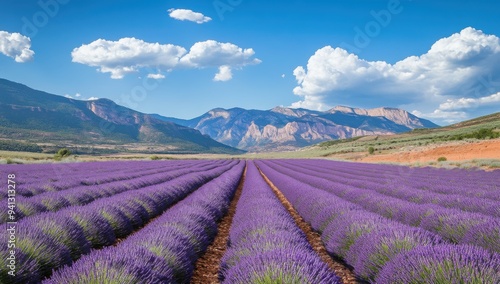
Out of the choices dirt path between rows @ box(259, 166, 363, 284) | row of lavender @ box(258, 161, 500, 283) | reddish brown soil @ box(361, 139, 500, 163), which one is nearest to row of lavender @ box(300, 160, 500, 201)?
dirt path between rows @ box(259, 166, 363, 284)

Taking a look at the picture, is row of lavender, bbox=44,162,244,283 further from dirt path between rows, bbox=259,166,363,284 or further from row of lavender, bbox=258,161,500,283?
row of lavender, bbox=258,161,500,283

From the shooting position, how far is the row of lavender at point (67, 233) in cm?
347

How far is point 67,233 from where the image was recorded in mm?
4633

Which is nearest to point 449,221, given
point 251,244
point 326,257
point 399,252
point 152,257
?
point 326,257

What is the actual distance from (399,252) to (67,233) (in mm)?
4109

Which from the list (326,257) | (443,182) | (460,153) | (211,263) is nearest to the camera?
(211,263)

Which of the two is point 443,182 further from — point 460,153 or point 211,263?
point 460,153

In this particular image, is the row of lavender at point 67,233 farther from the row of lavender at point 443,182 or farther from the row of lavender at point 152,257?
the row of lavender at point 443,182

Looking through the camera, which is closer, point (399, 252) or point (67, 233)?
point (399, 252)

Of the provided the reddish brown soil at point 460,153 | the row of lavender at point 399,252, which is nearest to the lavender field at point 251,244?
the row of lavender at point 399,252

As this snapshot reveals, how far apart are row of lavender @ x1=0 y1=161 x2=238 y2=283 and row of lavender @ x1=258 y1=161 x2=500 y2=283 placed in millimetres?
3417

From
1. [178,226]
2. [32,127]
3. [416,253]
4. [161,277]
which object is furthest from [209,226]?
[32,127]

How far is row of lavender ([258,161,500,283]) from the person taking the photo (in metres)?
2.53

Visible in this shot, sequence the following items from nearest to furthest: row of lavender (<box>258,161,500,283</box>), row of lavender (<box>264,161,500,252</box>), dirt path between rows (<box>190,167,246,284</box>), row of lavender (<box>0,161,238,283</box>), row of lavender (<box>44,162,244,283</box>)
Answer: row of lavender (<box>258,161,500,283</box>) → row of lavender (<box>44,162,244,283</box>) → row of lavender (<box>0,161,238,283</box>) → row of lavender (<box>264,161,500,252</box>) → dirt path between rows (<box>190,167,246,284</box>)
